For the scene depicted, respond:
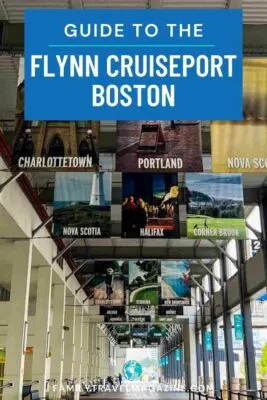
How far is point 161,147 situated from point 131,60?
4.05 metres

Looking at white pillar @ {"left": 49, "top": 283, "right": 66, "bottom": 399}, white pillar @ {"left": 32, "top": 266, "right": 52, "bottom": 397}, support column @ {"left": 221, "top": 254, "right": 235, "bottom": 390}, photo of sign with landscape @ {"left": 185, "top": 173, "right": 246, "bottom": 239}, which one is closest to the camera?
photo of sign with landscape @ {"left": 185, "top": 173, "right": 246, "bottom": 239}

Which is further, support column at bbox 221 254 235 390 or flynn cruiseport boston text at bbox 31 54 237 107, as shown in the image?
support column at bbox 221 254 235 390

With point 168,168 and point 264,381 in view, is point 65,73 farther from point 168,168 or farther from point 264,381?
point 264,381

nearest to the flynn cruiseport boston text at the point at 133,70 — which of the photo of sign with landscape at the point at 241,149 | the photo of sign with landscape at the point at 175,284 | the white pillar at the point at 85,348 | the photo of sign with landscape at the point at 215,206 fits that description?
the photo of sign with landscape at the point at 241,149

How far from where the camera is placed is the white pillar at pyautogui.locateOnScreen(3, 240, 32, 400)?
12.6 m

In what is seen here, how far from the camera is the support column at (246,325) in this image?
59.2ft

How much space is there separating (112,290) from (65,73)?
60.2ft

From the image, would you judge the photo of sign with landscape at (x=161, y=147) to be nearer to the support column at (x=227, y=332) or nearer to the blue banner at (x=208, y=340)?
the support column at (x=227, y=332)

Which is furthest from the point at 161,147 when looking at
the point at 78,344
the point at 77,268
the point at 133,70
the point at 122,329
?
the point at 122,329

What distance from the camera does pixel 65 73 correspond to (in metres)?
4.16

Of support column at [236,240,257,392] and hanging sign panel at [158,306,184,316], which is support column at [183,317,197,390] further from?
support column at [236,240,257,392]

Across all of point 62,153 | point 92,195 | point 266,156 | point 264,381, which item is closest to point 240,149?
point 266,156

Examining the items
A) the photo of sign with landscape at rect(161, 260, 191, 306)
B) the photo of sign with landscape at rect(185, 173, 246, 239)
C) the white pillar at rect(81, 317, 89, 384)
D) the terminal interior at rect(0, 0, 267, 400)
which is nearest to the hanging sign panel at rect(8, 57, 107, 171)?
the terminal interior at rect(0, 0, 267, 400)

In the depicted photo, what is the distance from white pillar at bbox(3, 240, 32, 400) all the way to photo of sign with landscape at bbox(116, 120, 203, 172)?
6.34 m
